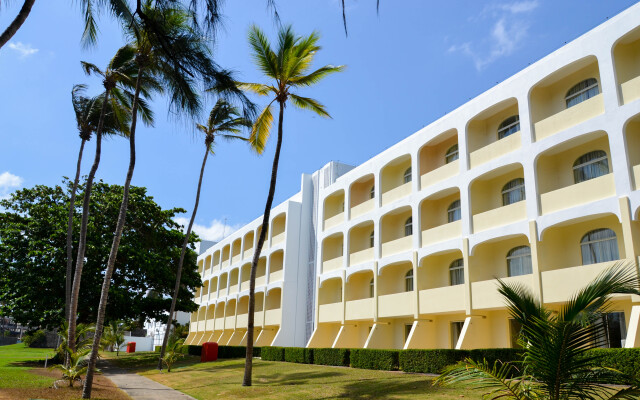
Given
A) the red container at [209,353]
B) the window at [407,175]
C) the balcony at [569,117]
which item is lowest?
the red container at [209,353]

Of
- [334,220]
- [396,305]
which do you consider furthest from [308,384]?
[334,220]

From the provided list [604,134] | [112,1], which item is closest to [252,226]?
[604,134]

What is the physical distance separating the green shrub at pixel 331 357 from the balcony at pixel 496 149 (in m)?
10.6

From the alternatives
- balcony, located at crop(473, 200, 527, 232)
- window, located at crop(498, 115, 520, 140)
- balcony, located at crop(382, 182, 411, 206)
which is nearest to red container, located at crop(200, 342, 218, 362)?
balcony, located at crop(382, 182, 411, 206)

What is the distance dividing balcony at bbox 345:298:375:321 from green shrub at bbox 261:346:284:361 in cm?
436

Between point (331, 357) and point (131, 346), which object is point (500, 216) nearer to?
point (331, 357)

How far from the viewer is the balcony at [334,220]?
107 feet

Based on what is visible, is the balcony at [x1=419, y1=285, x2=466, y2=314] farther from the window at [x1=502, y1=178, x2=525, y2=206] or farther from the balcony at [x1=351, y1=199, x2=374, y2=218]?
the balcony at [x1=351, y1=199, x2=374, y2=218]

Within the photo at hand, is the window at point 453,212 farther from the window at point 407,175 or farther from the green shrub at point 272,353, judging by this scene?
the green shrub at point 272,353

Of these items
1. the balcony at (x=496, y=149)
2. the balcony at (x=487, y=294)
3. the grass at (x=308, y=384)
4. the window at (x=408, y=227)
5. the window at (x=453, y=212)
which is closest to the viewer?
the grass at (x=308, y=384)

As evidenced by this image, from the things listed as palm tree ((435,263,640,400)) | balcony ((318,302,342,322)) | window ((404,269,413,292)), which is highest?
window ((404,269,413,292))

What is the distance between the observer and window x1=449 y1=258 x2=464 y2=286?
78.7 ft

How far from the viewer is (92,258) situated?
29.7 m

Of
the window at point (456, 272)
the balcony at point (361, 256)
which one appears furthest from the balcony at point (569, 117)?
the balcony at point (361, 256)
